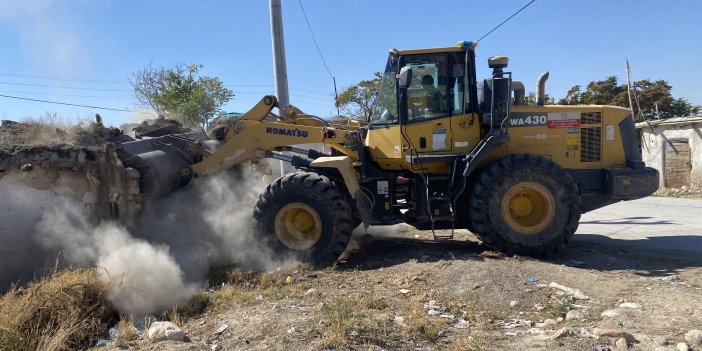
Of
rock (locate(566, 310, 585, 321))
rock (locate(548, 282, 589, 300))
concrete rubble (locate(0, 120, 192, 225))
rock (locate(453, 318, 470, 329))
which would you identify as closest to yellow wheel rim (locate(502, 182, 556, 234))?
rock (locate(548, 282, 589, 300))

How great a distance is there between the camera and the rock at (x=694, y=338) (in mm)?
3928

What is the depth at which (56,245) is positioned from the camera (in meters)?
6.13

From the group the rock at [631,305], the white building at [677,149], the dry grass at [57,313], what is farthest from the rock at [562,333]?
the white building at [677,149]

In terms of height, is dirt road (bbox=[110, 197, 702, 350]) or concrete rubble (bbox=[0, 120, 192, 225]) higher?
concrete rubble (bbox=[0, 120, 192, 225])

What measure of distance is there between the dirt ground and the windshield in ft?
6.22

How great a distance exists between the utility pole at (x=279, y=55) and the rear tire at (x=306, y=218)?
11.7ft

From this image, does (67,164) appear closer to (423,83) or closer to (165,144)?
(165,144)

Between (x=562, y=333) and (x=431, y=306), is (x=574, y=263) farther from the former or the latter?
(x=562, y=333)

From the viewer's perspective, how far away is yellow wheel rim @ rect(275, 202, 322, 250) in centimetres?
701

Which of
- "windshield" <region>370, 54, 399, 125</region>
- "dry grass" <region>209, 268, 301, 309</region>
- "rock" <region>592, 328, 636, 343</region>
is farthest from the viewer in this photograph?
"windshield" <region>370, 54, 399, 125</region>

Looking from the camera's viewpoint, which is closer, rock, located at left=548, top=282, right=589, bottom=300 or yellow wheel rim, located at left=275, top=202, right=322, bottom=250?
rock, located at left=548, top=282, right=589, bottom=300

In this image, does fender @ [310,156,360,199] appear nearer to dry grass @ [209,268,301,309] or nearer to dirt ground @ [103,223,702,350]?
dirt ground @ [103,223,702,350]

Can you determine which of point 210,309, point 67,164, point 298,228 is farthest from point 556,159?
point 67,164

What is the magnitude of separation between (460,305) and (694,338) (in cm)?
193
